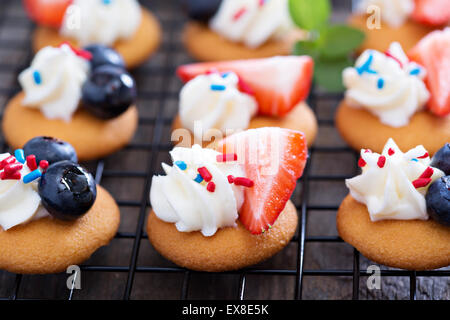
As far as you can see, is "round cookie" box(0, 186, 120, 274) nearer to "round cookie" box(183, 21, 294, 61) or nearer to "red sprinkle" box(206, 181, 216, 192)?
"red sprinkle" box(206, 181, 216, 192)

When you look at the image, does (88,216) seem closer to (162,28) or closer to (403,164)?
(403,164)

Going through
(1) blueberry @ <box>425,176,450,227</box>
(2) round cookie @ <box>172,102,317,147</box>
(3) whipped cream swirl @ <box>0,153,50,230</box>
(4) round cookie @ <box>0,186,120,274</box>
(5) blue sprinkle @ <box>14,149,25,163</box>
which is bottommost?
(4) round cookie @ <box>0,186,120,274</box>

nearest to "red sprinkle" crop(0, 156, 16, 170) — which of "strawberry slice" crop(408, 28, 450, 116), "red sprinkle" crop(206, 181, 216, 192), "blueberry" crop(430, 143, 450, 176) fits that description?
"red sprinkle" crop(206, 181, 216, 192)

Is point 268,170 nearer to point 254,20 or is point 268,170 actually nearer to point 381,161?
point 381,161

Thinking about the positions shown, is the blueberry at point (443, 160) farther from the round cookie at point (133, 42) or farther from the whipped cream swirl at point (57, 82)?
the round cookie at point (133, 42)

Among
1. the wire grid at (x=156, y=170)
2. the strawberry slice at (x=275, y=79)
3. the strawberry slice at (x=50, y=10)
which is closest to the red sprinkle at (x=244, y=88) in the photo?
the strawberry slice at (x=275, y=79)

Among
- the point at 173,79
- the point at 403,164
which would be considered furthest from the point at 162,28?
the point at 403,164

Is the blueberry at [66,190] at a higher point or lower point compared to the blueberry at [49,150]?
lower
